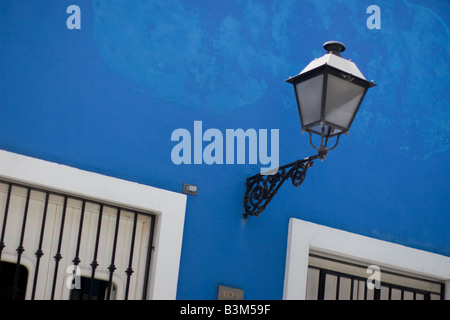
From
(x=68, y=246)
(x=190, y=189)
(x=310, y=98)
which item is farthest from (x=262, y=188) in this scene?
(x=68, y=246)

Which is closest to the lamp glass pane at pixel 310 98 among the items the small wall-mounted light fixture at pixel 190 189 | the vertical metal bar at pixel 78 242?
the small wall-mounted light fixture at pixel 190 189

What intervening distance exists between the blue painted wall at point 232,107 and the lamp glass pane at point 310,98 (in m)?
0.85

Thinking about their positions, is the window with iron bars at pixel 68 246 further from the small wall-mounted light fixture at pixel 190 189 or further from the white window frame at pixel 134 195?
the small wall-mounted light fixture at pixel 190 189

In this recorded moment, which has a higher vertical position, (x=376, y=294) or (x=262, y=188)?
(x=262, y=188)

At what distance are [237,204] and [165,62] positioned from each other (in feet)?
3.78

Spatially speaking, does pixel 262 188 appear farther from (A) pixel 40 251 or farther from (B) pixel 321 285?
(A) pixel 40 251

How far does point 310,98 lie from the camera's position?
5.27 metres

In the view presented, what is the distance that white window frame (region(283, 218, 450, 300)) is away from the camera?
6016 millimetres

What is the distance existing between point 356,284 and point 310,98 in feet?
6.17

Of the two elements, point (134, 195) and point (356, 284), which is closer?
point (134, 195)

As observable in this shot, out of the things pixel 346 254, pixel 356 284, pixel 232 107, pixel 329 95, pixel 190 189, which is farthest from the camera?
pixel 356 284

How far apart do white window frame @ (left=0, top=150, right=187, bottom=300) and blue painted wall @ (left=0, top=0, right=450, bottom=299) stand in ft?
0.25

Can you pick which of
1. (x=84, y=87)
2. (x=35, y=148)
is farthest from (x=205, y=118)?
(x=35, y=148)
